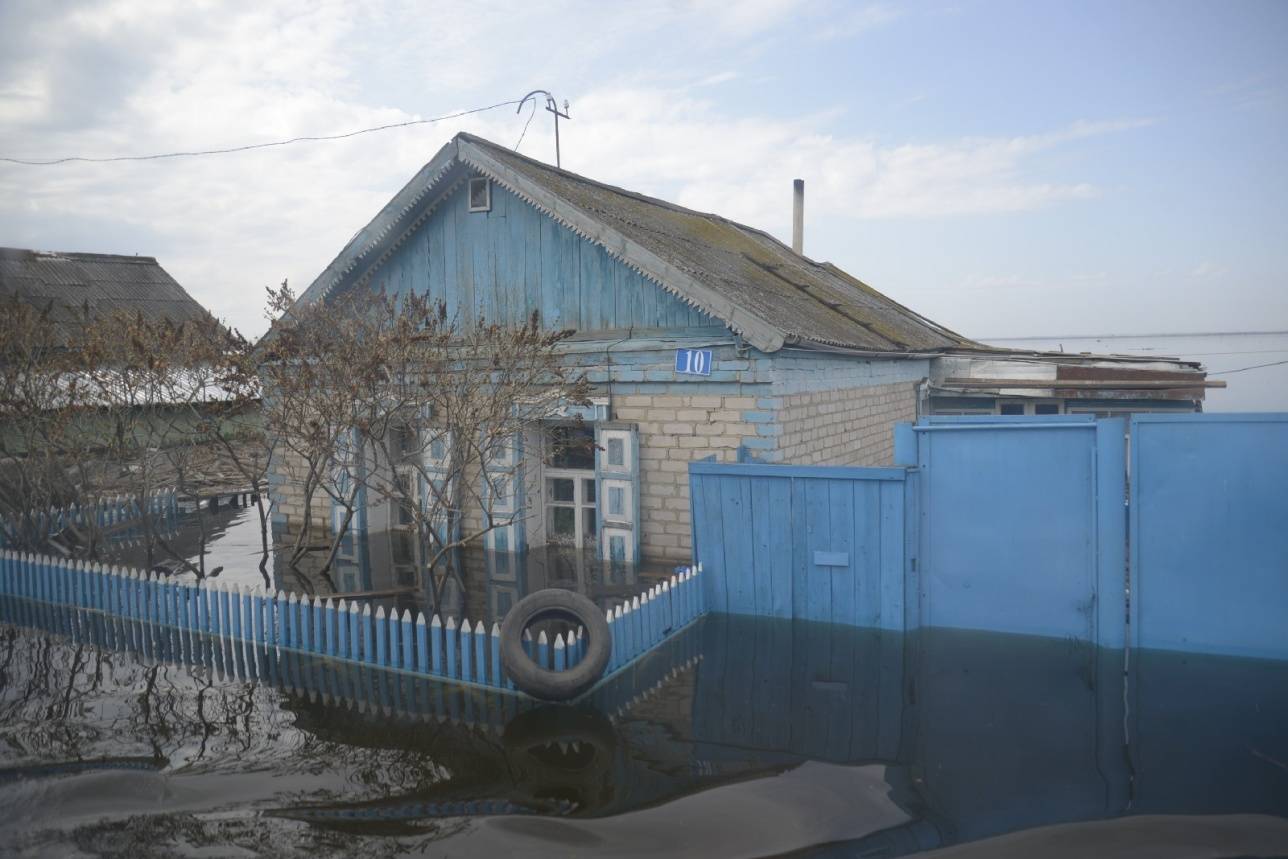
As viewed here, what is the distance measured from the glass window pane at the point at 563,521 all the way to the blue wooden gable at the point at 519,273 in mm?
2829

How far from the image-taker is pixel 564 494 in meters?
13.2

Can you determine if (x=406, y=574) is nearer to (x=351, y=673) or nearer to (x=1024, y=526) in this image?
(x=351, y=673)

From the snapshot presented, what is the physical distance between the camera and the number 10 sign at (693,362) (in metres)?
11.0

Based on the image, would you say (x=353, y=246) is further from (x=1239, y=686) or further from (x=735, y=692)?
(x=1239, y=686)

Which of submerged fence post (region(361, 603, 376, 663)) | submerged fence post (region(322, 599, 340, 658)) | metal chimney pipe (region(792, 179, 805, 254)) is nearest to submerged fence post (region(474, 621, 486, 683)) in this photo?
submerged fence post (region(361, 603, 376, 663))

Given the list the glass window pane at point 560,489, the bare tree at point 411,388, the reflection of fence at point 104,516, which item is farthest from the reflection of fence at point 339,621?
the glass window pane at point 560,489

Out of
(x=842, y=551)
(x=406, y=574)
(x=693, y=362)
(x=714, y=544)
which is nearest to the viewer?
(x=842, y=551)

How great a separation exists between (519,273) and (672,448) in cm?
373

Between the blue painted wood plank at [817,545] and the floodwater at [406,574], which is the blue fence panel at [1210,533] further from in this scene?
the floodwater at [406,574]

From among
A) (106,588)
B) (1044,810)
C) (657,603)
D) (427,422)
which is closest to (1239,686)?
(1044,810)

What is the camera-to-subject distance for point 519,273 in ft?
42.2

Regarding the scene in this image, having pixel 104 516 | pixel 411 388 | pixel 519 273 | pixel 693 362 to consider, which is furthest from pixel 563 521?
pixel 104 516

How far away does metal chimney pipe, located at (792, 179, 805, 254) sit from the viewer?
27594 millimetres

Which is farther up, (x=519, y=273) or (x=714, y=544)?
(x=519, y=273)
